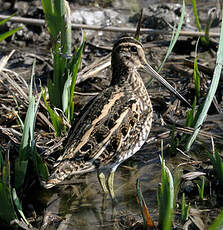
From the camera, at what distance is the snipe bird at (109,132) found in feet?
11.4

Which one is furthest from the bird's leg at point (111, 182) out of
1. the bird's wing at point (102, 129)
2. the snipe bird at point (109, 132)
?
the bird's wing at point (102, 129)

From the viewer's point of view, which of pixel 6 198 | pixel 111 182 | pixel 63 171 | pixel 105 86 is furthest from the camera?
pixel 105 86

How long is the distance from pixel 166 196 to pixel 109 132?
893 millimetres

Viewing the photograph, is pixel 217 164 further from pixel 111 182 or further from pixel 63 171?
pixel 63 171

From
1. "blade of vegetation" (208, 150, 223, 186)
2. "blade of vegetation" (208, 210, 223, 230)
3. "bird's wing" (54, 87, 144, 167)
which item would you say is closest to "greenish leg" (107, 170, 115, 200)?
"bird's wing" (54, 87, 144, 167)

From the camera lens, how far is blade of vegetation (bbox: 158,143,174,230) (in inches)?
111

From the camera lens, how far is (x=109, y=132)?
359 cm

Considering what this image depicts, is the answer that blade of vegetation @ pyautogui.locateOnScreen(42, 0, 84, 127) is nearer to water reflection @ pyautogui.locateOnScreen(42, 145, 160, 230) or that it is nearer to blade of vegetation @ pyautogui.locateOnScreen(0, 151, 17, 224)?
water reflection @ pyautogui.locateOnScreen(42, 145, 160, 230)

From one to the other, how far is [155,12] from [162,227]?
422 centimetres

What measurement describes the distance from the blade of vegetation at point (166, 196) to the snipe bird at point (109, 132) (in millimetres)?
743

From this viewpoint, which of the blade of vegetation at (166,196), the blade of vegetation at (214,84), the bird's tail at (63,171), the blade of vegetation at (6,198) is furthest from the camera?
the blade of vegetation at (214,84)

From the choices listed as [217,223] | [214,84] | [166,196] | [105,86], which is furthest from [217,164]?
[105,86]

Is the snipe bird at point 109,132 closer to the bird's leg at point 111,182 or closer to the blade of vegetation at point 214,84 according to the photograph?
the bird's leg at point 111,182

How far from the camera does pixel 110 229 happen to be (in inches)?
141
